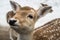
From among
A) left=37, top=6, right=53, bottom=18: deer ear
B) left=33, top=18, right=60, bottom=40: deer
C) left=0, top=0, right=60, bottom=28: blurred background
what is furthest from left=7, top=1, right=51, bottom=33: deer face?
left=0, top=0, right=60, bottom=28: blurred background

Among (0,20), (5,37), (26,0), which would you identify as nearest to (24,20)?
(5,37)

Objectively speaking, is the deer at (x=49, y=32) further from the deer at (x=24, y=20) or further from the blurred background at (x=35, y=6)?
the blurred background at (x=35, y=6)

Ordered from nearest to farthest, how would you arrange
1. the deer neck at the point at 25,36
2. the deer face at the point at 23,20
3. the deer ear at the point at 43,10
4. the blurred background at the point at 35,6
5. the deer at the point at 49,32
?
1. the deer face at the point at 23,20
2. the deer neck at the point at 25,36
3. the deer ear at the point at 43,10
4. the deer at the point at 49,32
5. the blurred background at the point at 35,6

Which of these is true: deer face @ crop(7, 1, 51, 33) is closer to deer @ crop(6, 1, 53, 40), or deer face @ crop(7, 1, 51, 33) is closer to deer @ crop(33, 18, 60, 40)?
deer @ crop(6, 1, 53, 40)

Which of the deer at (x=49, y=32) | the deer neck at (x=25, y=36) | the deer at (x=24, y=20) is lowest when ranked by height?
the deer at (x=49, y=32)

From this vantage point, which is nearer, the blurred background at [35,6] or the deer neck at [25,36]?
the deer neck at [25,36]

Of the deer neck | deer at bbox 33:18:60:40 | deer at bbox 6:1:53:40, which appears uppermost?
deer at bbox 6:1:53:40

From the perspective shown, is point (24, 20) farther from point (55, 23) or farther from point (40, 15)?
point (55, 23)

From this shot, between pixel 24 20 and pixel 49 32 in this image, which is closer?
pixel 24 20

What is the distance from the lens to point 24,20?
3.12 m

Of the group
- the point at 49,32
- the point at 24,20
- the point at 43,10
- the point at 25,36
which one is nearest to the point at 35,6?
the point at 49,32

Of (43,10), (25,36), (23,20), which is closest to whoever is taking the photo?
(23,20)

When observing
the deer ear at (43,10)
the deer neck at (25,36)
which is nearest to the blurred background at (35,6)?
the deer ear at (43,10)

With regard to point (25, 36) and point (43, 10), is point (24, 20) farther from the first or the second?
point (43, 10)
